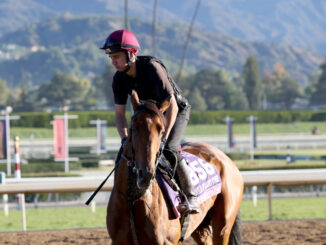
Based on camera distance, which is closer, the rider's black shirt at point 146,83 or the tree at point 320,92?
the rider's black shirt at point 146,83

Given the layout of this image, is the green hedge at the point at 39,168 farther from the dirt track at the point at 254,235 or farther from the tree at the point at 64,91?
the tree at the point at 64,91

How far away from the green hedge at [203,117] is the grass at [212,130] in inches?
42.8

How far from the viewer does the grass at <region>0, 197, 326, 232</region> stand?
10.1 meters

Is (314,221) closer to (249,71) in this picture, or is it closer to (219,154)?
(219,154)

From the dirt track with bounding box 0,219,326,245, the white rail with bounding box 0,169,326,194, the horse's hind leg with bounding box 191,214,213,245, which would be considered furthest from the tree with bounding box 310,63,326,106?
the horse's hind leg with bounding box 191,214,213,245

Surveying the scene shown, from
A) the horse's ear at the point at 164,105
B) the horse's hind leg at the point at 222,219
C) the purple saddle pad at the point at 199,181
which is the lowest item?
the horse's hind leg at the point at 222,219

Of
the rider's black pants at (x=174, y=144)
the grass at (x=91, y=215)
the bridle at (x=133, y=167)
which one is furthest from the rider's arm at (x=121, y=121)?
the grass at (x=91, y=215)

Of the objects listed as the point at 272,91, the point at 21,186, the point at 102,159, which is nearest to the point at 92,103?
the point at 272,91

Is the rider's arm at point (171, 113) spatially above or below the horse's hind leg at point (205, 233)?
above

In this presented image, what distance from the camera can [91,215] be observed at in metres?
11.5

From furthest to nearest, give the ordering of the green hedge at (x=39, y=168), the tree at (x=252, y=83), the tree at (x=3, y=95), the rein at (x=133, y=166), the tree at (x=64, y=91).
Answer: the tree at (x=64, y=91) → the tree at (x=3, y=95) → the tree at (x=252, y=83) → the green hedge at (x=39, y=168) → the rein at (x=133, y=166)

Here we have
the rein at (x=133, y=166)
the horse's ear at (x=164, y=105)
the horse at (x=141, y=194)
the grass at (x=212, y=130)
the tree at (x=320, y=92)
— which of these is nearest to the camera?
the horse at (x=141, y=194)

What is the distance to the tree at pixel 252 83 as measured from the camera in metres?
116

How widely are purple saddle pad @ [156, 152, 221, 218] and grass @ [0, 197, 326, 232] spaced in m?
4.98
